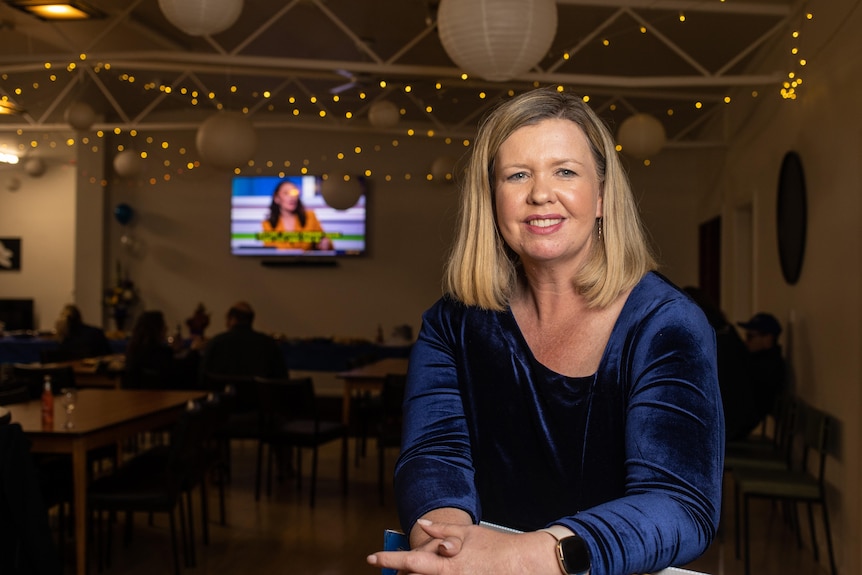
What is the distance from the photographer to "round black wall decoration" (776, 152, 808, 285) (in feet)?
21.8

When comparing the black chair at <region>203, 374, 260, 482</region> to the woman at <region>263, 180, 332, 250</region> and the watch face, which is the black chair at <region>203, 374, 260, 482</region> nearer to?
the watch face

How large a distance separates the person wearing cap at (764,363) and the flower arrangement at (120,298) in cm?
992

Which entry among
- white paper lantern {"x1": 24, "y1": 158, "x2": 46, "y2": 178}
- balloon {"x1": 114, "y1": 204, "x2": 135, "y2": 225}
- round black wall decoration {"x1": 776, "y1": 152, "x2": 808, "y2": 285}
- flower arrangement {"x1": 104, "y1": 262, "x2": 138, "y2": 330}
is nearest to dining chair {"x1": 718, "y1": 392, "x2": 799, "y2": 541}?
round black wall decoration {"x1": 776, "y1": 152, "x2": 808, "y2": 285}

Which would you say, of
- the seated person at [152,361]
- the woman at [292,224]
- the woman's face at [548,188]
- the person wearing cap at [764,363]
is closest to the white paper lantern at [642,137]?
the person wearing cap at [764,363]

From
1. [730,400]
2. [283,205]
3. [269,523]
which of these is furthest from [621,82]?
[283,205]

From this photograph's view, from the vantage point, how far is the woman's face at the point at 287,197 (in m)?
14.0

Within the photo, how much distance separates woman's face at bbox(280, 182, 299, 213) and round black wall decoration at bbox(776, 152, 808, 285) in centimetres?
806

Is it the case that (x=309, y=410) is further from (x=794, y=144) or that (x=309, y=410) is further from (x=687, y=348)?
(x=687, y=348)

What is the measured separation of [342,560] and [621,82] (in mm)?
4354

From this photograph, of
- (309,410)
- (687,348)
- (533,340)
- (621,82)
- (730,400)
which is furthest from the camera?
(621,82)

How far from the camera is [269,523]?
6.29 meters

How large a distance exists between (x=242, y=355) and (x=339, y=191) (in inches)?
162

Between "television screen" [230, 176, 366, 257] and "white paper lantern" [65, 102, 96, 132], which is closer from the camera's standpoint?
"white paper lantern" [65, 102, 96, 132]

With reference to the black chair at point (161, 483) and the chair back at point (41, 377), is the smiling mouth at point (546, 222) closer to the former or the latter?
the black chair at point (161, 483)
